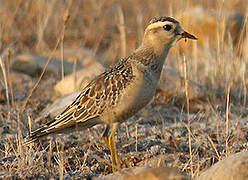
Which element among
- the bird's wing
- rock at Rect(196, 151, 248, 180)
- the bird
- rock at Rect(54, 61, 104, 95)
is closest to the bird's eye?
the bird

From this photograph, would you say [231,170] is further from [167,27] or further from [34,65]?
[34,65]

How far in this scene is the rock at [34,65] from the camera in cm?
736

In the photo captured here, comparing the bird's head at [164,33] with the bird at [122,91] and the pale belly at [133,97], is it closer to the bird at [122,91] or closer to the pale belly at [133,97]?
the bird at [122,91]

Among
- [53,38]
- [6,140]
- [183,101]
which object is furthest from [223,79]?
[53,38]

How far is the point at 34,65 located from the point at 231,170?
502 cm

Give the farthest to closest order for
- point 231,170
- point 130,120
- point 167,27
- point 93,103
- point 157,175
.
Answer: point 130,120
point 167,27
point 93,103
point 231,170
point 157,175

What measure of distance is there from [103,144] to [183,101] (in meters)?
1.74

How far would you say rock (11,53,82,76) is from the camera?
24.1 ft

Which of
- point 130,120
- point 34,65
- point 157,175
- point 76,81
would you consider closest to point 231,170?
point 157,175

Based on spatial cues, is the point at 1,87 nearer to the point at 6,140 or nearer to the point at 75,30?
the point at 6,140

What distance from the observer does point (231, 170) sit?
2.94 m

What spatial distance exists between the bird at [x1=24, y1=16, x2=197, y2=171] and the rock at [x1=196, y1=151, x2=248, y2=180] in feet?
3.37

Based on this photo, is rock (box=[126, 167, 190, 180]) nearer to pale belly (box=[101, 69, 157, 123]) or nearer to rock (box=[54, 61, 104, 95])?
pale belly (box=[101, 69, 157, 123])

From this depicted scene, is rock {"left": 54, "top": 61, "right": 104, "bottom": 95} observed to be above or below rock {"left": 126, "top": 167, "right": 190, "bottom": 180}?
above
